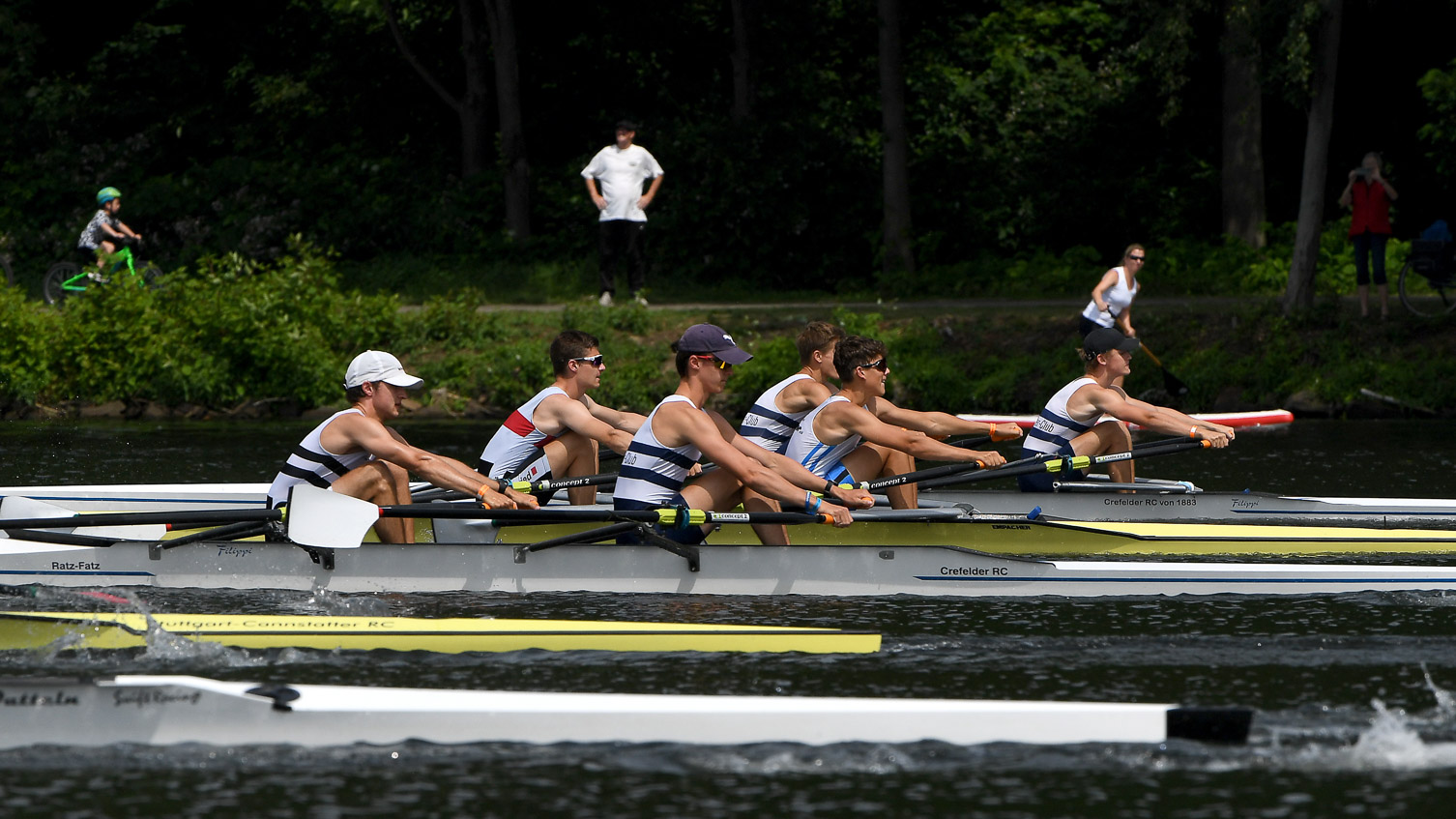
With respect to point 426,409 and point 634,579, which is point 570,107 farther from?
point 634,579

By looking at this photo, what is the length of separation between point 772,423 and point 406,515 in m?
2.45

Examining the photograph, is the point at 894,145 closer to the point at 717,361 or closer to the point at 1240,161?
the point at 1240,161

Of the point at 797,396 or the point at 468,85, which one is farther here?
the point at 468,85

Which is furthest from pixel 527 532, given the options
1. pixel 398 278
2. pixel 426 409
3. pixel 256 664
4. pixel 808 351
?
pixel 398 278

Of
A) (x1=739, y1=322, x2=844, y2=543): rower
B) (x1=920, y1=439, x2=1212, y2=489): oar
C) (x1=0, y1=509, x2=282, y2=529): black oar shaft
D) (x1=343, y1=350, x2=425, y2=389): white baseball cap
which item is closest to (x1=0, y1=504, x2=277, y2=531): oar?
(x1=0, y1=509, x2=282, y2=529): black oar shaft

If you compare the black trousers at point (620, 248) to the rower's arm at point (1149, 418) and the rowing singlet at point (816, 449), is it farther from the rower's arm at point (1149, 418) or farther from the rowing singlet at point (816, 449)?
the rowing singlet at point (816, 449)

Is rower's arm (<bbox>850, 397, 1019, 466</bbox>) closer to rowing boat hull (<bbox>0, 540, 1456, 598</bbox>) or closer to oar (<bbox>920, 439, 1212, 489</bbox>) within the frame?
oar (<bbox>920, 439, 1212, 489</bbox>)

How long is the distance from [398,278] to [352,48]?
17.3 ft

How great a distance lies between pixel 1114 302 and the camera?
54.2 ft

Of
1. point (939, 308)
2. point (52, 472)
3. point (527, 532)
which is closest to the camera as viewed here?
point (527, 532)

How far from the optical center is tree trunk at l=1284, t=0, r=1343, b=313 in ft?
55.1

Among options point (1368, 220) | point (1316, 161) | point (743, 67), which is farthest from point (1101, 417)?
point (743, 67)

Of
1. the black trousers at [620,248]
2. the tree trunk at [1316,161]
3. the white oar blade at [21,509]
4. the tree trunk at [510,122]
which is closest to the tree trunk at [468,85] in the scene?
the tree trunk at [510,122]

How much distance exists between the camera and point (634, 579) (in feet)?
27.7
